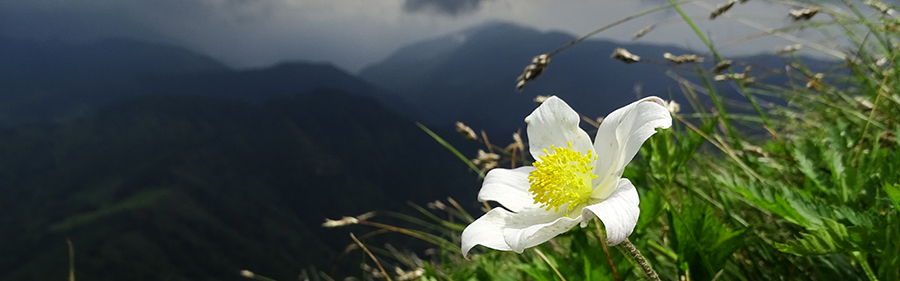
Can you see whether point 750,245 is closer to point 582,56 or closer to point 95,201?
point 95,201

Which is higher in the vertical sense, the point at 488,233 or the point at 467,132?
the point at 488,233

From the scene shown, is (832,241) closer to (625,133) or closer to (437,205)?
(625,133)

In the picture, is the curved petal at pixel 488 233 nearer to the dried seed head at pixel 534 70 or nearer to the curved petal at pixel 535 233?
the curved petal at pixel 535 233

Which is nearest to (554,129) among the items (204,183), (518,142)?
(518,142)

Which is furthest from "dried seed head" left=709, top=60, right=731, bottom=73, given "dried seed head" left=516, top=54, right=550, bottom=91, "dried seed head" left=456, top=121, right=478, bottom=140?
"dried seed head" left=456, top=121, right=478, bottom=140

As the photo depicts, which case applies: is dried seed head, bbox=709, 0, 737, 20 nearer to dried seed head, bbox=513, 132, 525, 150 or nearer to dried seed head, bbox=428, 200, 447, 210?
dried seed head, bbox=513, 132, 525, 150

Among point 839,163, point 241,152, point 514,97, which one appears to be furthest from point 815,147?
point 514,97

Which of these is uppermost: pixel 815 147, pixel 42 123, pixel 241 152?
pixel 815 147
